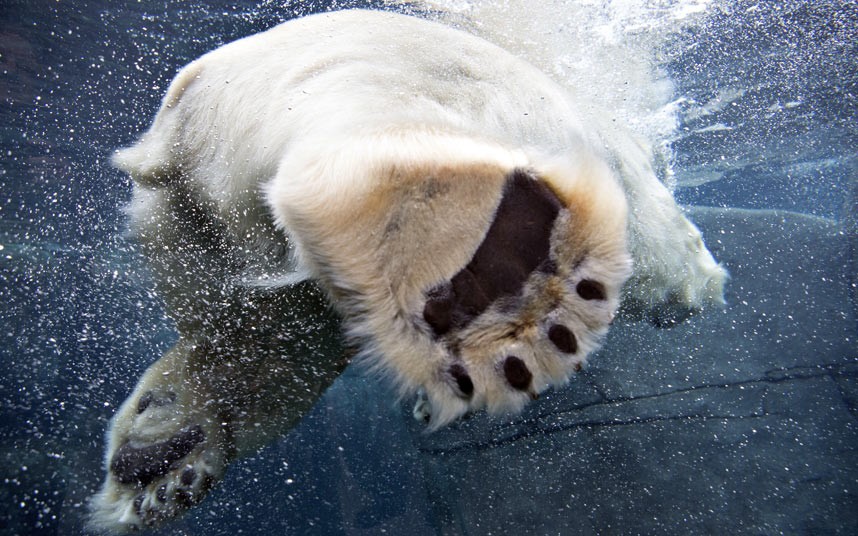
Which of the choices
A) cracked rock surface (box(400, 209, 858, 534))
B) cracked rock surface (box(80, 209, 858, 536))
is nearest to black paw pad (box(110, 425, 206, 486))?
cracked rock surface (box(80, 209, 858, 536))

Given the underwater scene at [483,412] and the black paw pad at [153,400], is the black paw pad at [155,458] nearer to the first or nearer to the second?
the black paw pad at [153,400]

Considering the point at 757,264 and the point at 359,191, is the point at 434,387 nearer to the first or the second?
the point at 359,191

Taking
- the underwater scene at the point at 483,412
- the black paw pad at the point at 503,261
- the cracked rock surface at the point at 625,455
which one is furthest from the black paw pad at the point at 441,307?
the cracked rock surface at the point at 625,455

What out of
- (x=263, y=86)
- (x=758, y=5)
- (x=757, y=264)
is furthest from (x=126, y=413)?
(x=757, y=264)

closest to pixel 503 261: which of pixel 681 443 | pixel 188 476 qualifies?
pixel 188 476

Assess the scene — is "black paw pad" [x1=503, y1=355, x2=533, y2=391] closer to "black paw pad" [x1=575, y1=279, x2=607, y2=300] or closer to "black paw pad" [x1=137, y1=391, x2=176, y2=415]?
"black paw pad" [x1=575, y1=279, x2=607, y2=300]

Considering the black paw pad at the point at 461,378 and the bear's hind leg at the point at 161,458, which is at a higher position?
the black paw pad at the point at 461,378

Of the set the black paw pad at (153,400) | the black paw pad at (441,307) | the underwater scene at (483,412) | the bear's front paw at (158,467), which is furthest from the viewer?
the underwater scene at (483,412)
